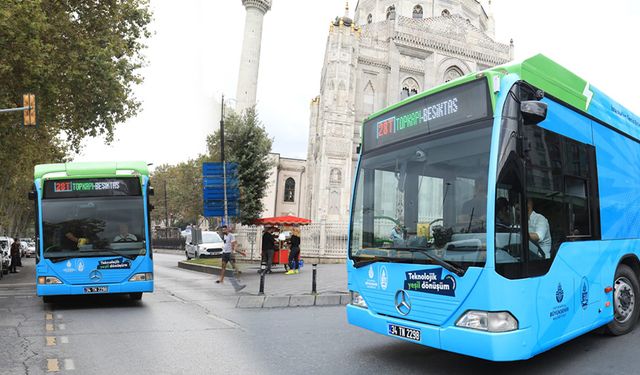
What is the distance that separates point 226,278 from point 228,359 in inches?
451

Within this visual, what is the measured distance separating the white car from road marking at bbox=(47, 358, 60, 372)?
22.5 metres

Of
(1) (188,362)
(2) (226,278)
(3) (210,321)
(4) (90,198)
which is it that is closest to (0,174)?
(2) (226,278)

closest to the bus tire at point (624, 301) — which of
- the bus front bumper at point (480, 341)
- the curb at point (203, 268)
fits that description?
the bus front bumper at point (480, 341)

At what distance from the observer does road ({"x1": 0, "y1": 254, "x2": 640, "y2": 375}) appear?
5121 mm

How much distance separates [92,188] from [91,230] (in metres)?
0.88

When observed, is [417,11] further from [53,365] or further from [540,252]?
[53,365]

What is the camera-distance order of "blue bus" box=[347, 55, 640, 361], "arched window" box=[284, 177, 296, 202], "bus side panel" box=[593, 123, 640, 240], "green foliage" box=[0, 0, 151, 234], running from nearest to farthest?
"blue bus" box=[347, 55, 640, 361], "bus side panel" box=[593, 123, 640, 240], "green foliage" box=[0, 0, 151, 234], "arched window" box=[284, 177, 296, 202]

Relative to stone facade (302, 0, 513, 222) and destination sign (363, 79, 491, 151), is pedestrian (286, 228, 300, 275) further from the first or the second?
stone facade (302, 0, 513, 222)

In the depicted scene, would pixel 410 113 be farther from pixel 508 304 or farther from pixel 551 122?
pixel 508 304

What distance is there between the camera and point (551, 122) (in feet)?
16.2

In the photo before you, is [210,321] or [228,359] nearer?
[228,359]

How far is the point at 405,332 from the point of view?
4.79 m

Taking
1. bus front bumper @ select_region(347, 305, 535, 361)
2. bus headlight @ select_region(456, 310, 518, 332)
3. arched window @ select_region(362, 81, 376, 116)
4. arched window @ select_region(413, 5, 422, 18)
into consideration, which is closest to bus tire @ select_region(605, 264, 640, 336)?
bus front bumper @ select_region(347, 305, 535, 361)

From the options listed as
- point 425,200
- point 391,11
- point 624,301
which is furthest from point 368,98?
point 425,200
